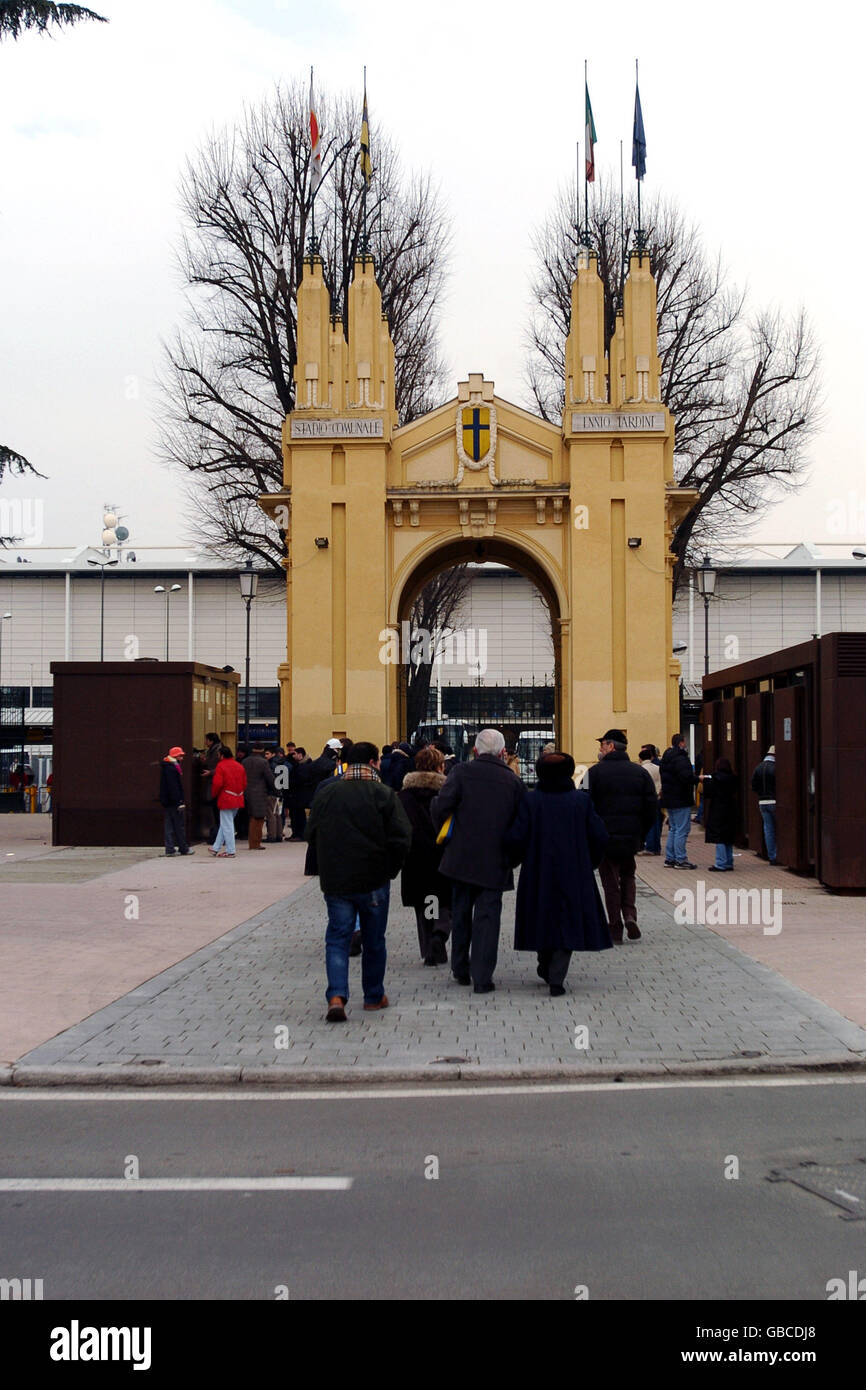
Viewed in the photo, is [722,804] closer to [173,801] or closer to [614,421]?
[173,801]

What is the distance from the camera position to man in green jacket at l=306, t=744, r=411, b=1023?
9.76m

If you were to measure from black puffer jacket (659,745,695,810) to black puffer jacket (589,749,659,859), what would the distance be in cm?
733

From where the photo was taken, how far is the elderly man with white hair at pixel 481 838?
35.4ft

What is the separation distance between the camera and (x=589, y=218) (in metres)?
37.4

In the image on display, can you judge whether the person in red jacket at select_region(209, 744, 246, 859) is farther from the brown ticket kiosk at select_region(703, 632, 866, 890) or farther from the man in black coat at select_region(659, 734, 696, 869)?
the brown ticket kiosk at select_region(703, 632, 866, 890)

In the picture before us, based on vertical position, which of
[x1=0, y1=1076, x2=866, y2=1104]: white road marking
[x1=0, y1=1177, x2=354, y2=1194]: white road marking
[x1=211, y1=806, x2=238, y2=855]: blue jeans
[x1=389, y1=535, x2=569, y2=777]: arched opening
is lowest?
[x1=0, y1=1076, x2=866, y2=1104]: white road marking

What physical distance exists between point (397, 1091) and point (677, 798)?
44.5 feet

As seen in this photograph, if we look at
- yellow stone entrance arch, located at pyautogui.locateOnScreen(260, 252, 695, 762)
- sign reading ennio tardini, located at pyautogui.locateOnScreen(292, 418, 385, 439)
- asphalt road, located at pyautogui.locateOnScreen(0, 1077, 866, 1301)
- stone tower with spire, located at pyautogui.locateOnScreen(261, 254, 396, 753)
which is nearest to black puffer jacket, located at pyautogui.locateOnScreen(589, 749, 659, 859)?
asphalt road, located at pyautogui.locateOnScreen(0, 1077, 866, 1301)

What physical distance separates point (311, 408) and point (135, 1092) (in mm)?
22641

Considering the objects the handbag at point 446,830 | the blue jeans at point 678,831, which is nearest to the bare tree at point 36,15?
the handbag at point 446,830

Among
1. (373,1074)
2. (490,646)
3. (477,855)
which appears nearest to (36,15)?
(477,855)

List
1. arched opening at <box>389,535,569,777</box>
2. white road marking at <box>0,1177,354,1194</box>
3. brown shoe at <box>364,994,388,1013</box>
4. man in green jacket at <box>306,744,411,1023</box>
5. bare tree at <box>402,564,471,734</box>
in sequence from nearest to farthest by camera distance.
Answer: white road marking at <box>0,1177,354,1194</box>
man in green jacket at <box>306,744,411,1023</box>
brown shoe at <box>364,994,388,1013</box>
arched opening at <box>389,535,569,777</box>
bare tree at <box>402,564,471,734</box>
